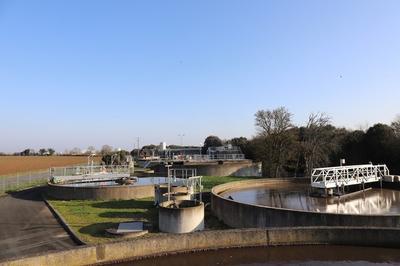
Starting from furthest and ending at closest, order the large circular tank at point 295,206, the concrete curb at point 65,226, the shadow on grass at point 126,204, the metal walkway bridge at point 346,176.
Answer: the metal walkway bridge at point 346,176 → the shadow on grass at point 126,204 → the concrete curb at point 65,226 → the large circular tank at point 295,206

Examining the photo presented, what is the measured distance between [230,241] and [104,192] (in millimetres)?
18715

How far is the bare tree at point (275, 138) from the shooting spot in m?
47.5

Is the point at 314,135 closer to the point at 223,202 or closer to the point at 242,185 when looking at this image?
the point at 242,185

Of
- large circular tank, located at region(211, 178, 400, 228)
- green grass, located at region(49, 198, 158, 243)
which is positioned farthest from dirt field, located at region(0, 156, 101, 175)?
large circular tank, located at region(211, 178, 400, 228)

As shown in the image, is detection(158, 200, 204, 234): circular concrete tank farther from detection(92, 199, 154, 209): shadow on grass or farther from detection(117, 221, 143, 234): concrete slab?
detection(92, 199, 154, 209): shadow on grass

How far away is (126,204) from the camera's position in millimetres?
25891

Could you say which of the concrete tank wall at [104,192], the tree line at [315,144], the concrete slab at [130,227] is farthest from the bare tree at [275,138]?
the concrete slab at [130,227]

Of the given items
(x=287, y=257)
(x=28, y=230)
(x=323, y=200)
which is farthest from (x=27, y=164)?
(x=287, y=257)

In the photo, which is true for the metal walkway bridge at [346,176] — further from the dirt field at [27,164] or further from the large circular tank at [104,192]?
the dirt field at [27,164]

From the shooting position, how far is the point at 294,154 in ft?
161

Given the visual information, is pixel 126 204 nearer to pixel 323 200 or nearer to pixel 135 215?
pixel 135 215

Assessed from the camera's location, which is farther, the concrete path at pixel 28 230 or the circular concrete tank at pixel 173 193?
the circular concrete tank at pixel 173 193

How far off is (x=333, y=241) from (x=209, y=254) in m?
3.52

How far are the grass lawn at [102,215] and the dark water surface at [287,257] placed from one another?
6959 millimetres
